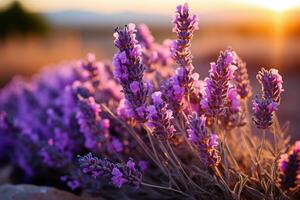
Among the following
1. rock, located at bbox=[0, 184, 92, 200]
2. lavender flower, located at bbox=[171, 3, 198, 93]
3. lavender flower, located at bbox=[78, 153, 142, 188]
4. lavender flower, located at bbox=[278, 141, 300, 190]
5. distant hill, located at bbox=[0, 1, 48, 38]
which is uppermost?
lavender flower, located at bbox=[171, 3, 198, 93]

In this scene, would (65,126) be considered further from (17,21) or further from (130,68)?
(17,21)

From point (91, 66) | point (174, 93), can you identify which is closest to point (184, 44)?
point (174, 93)

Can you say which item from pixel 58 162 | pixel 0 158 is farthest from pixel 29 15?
pixel 58 162

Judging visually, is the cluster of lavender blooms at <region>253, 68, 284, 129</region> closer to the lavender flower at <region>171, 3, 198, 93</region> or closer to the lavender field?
the lavender field

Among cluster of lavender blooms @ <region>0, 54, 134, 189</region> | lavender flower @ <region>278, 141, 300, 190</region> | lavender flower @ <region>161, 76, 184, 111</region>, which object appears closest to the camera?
lavender flower @ <region>161, 76, 184, 111</region>

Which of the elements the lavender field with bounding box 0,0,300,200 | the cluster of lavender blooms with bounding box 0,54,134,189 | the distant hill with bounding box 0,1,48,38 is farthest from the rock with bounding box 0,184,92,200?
the distant hill with bounding box 0,1,48,38

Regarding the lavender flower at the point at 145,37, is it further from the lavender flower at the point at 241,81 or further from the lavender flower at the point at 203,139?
the lavender flower at the point at 203,139
